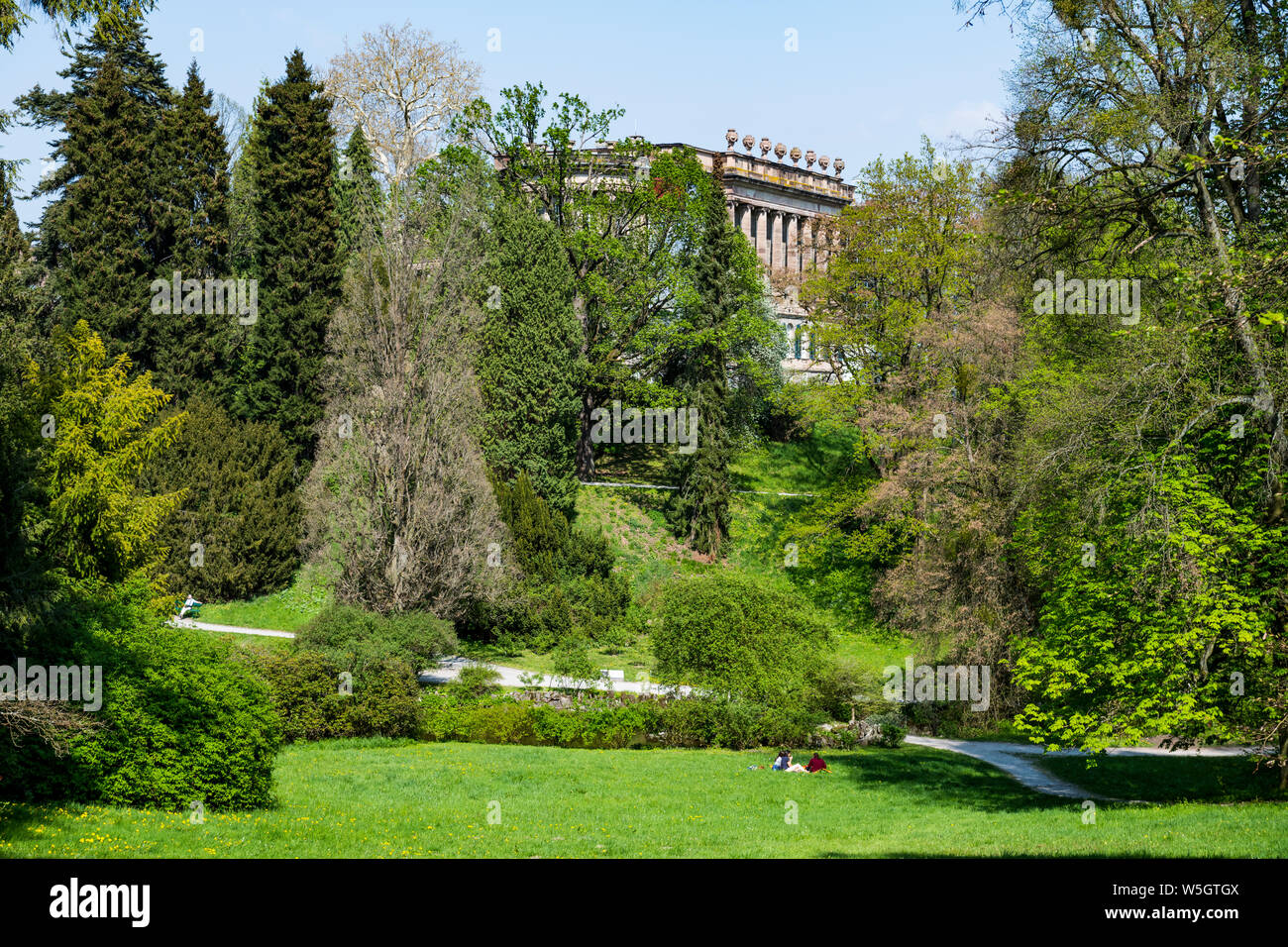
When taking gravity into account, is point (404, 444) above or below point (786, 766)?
above

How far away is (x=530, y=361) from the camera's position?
4494 centimetres

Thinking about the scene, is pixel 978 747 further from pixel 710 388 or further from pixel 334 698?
pixel 710 388

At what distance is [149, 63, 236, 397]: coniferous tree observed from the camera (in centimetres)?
4050

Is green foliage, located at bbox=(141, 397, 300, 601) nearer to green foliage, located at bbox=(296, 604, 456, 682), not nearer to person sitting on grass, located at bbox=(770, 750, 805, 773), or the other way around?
green foliage, located at bbox=(296, 604, 456, 682)

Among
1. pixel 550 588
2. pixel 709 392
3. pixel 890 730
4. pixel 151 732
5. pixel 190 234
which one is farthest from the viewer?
pixel 709 392

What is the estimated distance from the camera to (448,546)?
109ft

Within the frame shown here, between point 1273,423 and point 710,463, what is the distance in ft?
103

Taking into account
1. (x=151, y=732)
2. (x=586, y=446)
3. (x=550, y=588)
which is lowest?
(x=550, y=588)

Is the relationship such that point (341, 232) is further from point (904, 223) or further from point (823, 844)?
point (823, 844)

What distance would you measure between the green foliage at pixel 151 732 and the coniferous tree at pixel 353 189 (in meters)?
27.9

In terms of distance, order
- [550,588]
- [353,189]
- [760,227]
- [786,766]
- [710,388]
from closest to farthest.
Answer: [786,766], [550,588], [353,189], [710,388], [760,227]

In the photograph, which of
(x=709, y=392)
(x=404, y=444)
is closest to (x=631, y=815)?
(x=404, y=444)

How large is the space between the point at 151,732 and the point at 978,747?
2157 cm
